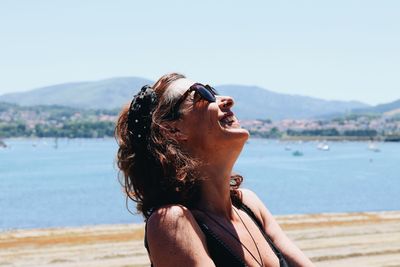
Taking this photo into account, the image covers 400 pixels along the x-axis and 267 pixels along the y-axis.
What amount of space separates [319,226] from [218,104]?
4021 mm

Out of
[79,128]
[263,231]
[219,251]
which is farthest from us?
[79,128]

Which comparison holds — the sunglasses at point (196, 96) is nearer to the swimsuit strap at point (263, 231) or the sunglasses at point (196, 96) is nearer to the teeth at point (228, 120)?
the teeth at point (228, 120)

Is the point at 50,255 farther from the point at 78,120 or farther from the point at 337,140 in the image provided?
the point at 337,140

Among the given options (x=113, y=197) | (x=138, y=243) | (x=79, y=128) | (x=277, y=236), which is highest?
(x=277, y=236)

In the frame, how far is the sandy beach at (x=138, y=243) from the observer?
4375mm

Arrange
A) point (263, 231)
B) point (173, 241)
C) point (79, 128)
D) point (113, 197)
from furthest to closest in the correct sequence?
point (79, 128)
point (113, 197)
point (263, 231)
point (173, 241)

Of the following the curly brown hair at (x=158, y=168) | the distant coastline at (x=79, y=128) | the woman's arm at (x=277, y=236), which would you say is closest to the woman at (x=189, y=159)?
the curly brown hair at (x=158, y=168)

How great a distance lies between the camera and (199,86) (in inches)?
74.7

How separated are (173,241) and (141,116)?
356 millimetres

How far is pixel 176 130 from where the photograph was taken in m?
1.89

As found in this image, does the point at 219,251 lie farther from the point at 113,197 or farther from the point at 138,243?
the point at 113,197

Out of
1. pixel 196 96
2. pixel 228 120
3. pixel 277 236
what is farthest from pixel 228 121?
pixel 277 236

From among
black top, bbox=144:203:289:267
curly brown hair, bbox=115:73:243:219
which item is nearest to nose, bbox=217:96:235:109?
curly brown hair, bbox=115:73:243:219

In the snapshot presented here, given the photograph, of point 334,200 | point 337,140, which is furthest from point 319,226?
point 337,140
